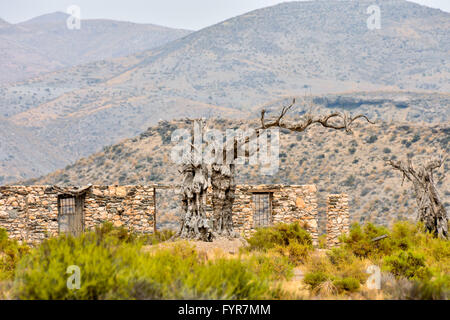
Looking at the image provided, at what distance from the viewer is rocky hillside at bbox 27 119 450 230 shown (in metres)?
33.8

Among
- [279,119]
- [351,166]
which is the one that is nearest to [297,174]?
[351,166]

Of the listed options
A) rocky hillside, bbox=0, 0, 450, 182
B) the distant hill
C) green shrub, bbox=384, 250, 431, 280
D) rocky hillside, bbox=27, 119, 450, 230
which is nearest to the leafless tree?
green shrub, bbox=384, 250, 431, 280

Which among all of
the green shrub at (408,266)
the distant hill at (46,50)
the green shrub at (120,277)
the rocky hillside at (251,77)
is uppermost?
the distant hill at (46,50)

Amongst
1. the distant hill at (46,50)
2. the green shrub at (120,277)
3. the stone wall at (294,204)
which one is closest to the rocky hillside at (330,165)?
the stone wall at (294,204)

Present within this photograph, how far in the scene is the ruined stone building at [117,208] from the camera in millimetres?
18266

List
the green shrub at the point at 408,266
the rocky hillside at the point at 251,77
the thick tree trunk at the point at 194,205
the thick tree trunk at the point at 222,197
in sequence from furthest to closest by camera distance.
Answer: the rocky hillside at the point at 251,77 < the thick tree trunk at the point at 222,197 < the thick tree trunk at the point at 194,205 < the green shrub at the point at 408,266

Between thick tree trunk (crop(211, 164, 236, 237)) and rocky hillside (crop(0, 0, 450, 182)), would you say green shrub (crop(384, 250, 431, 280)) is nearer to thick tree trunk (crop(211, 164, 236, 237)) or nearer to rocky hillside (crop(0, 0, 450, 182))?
thick tree trunk (crop(211, 164, 236, 237))

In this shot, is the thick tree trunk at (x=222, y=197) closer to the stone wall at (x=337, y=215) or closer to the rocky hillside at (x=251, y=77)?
the stone wall at (x=337, y=215)

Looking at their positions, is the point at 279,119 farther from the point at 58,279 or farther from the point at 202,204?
the point at 58,279

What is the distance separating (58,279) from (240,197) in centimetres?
1263

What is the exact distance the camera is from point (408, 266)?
1017cm

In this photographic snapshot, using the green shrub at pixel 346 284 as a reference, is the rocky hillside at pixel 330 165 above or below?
above

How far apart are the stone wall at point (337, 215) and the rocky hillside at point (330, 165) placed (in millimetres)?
12463

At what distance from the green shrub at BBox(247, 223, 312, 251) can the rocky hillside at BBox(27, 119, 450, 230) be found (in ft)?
56.9
